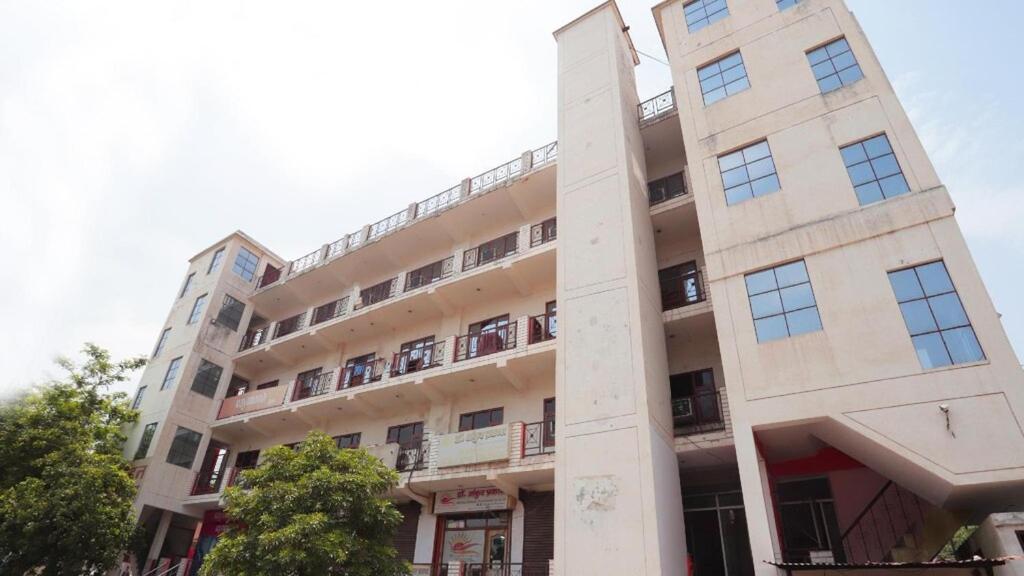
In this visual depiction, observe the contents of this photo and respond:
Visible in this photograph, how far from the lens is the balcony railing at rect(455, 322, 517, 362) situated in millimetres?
16828

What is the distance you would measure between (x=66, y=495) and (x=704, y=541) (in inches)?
721

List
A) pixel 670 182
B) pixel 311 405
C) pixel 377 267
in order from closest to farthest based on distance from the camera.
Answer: pixel 670 182
pixel 311 405
pixel 377 267

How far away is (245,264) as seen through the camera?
27797 millimetres

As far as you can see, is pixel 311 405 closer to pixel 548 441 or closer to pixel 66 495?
pixel 66 495

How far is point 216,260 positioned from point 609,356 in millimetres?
22960

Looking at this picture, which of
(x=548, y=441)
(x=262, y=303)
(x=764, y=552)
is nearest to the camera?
(x=764, y=552)

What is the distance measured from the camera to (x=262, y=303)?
27344 millimetres

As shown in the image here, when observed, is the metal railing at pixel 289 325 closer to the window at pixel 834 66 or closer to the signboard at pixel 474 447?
the signboard at pixel 474 447

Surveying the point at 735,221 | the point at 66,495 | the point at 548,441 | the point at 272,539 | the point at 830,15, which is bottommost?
Answer: the point at 272,539

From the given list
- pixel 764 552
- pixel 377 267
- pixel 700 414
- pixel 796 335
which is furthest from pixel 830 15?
pixel 377 267

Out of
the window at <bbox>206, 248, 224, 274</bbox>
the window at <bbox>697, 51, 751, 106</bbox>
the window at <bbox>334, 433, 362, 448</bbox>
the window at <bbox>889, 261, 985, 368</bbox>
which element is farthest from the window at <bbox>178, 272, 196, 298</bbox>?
the window at <bbox>889, 261, 985, 368</bbox>

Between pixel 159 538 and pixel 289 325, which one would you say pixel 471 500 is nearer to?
pixel 289 325

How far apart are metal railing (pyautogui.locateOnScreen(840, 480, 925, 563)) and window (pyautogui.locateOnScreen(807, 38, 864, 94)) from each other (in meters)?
9.58

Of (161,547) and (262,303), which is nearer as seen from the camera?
(161,547)
